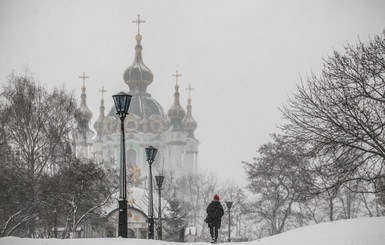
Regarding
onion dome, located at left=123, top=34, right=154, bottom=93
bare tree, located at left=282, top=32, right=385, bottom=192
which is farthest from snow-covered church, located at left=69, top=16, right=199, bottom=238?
bare tree, located at left=282, top=32, right=385, bottom=192

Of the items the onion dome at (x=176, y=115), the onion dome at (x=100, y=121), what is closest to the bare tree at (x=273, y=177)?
the onion dome at (x=176, y=115)

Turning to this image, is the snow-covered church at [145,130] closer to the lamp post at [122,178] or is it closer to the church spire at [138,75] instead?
the church spire at [138,75]

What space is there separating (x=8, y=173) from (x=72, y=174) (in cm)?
388

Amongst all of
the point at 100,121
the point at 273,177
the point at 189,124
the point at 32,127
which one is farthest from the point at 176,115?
the point at 32,127

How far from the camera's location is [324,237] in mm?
15227

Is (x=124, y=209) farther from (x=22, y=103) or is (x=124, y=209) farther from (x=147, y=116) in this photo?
(x=147, y=116)

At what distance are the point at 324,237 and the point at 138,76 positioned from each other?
80.1 metres

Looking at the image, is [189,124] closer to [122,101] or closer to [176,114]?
[176,114]

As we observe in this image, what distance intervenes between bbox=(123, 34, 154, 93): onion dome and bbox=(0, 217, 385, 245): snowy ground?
7750cm

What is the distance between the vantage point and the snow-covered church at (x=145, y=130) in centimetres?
8919

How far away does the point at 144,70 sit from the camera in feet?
310

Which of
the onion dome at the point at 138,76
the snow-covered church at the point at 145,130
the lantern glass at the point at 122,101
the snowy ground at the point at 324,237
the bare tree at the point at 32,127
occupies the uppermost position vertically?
the onion dome at the point at 138,76

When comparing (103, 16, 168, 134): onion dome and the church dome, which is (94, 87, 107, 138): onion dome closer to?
(103, 16, 168, 134): onion dome

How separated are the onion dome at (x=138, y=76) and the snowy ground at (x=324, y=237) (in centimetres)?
7750
